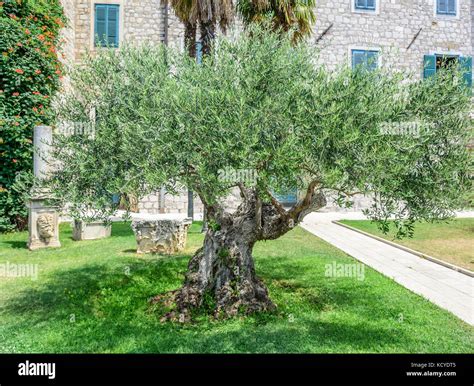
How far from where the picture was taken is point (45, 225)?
10.9 metres

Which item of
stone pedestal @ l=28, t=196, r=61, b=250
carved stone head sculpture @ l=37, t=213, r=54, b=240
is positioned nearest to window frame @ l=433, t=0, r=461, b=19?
stone pedestal @ l=28, t=196, r=61, b=250

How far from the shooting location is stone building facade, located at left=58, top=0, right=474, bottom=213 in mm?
18766

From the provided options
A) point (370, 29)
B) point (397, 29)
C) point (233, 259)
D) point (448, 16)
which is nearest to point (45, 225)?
point (233, 259)

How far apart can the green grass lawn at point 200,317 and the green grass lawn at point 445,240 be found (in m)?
2.62

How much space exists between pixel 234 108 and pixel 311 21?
9301 millimetres

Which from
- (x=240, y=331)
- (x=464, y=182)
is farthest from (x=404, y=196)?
(x=240, y=331)

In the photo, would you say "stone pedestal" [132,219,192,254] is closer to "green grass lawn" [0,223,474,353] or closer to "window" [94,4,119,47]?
"green grass lawn" [0,223,474,353]

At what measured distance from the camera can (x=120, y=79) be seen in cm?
580

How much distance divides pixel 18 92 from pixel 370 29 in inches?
691

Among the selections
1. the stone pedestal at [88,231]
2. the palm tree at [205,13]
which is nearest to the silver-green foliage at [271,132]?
the palm tree at [205,13]

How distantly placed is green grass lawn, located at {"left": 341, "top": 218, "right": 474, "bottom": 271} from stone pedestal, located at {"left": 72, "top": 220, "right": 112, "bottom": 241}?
8.59 meters

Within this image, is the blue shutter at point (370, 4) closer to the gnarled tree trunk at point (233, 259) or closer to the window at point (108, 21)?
the window at point (108, 21)

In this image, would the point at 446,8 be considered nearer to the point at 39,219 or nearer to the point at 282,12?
the point at 282,12
